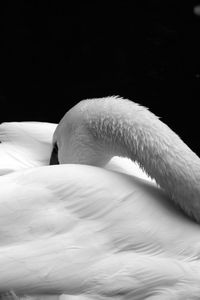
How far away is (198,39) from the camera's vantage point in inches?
234

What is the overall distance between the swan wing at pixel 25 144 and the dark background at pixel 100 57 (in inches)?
57.9

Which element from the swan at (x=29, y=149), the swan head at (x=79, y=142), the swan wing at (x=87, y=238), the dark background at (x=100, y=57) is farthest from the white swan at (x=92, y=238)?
the dark background at (x=100, y=57)

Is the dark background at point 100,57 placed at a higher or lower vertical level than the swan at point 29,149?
higher

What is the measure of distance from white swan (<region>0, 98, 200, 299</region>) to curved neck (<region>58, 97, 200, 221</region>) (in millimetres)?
32

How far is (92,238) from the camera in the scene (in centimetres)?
244

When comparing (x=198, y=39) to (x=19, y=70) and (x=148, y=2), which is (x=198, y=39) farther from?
(x=19, y=70)

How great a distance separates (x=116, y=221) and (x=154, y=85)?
2974 mm

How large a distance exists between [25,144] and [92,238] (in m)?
1.02

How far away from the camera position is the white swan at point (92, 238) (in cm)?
237

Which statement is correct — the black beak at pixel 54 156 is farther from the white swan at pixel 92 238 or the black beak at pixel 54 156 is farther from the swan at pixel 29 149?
the white swan at pixel 92 238

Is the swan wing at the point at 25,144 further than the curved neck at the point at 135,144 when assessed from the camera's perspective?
Yes

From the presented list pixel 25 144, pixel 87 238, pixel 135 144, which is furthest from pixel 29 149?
pixel 87 238

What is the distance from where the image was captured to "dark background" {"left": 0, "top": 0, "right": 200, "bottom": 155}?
5168 mm

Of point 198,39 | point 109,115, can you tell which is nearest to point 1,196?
point 109,115
